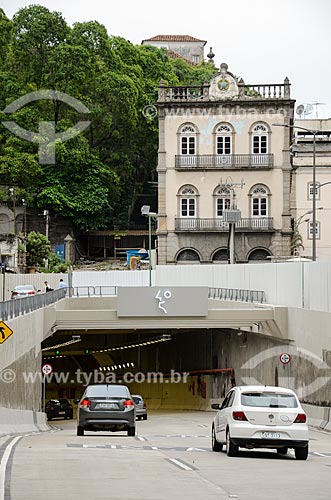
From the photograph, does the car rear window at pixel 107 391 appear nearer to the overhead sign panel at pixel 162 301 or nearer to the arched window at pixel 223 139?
the overhead sign panel at pixel 162 301

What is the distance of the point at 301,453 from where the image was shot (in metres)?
22.8

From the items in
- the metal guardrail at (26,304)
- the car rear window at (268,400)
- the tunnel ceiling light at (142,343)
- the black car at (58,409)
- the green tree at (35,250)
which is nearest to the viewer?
the car rear window at (268,400)

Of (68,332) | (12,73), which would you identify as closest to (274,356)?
(68,332)

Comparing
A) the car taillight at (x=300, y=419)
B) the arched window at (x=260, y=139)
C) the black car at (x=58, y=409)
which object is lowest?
the black car at (x=58, y=409)

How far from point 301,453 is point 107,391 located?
925cm

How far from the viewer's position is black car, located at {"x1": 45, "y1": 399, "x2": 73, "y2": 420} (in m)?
55.8

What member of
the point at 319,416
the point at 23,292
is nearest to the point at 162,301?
the point at 23,292

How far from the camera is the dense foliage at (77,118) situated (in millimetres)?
95438

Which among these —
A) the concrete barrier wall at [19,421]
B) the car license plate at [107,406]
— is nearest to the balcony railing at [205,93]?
the concrete barrier wall at [19,421]

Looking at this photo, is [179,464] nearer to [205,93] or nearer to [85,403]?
[85,403]

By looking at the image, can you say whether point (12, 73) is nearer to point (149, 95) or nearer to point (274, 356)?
point (149, 95)

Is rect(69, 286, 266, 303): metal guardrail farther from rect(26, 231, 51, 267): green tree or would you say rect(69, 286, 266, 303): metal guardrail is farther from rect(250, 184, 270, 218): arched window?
rect(250, 184, 270, 218): arched window

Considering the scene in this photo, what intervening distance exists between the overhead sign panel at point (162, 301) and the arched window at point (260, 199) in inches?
1289

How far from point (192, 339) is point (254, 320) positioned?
18.8 m
